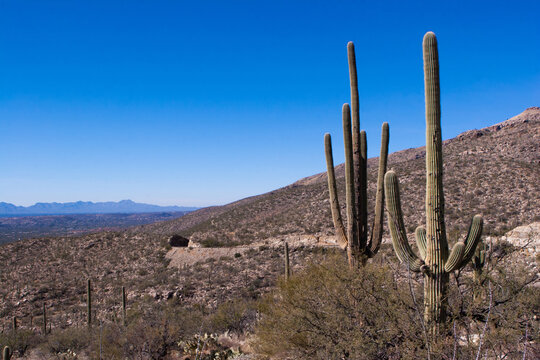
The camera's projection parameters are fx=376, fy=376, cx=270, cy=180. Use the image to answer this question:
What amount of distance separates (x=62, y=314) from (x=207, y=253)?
9.75m

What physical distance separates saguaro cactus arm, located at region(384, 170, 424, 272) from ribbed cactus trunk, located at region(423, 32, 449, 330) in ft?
0.87

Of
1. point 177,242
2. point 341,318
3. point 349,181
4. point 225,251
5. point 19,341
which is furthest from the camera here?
point 177,242

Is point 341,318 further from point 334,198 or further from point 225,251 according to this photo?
point 225,251

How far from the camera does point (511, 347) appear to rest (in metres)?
5.34

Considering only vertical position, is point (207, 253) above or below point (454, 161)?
below

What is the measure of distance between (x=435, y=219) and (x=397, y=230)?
2.10 feet

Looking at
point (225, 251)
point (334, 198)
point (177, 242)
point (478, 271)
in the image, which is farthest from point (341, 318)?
point (177, 242)

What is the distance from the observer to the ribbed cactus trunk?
5.60m

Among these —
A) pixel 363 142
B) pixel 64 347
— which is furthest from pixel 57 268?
pixel 363 142

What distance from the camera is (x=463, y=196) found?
28125 mm

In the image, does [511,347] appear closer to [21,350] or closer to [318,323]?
[318,323]

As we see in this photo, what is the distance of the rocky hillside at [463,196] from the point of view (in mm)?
24656

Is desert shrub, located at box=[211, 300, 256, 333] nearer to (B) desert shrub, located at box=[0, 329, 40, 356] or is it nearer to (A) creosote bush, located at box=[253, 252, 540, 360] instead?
(A) creosote bush, located at box=[253, 252, 540, 360]

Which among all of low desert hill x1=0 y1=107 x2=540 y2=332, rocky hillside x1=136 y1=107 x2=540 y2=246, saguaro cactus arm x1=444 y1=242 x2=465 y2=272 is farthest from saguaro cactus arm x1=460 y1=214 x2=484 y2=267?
rocky hillside x1=136 y1=107 x2=540 y2=246
